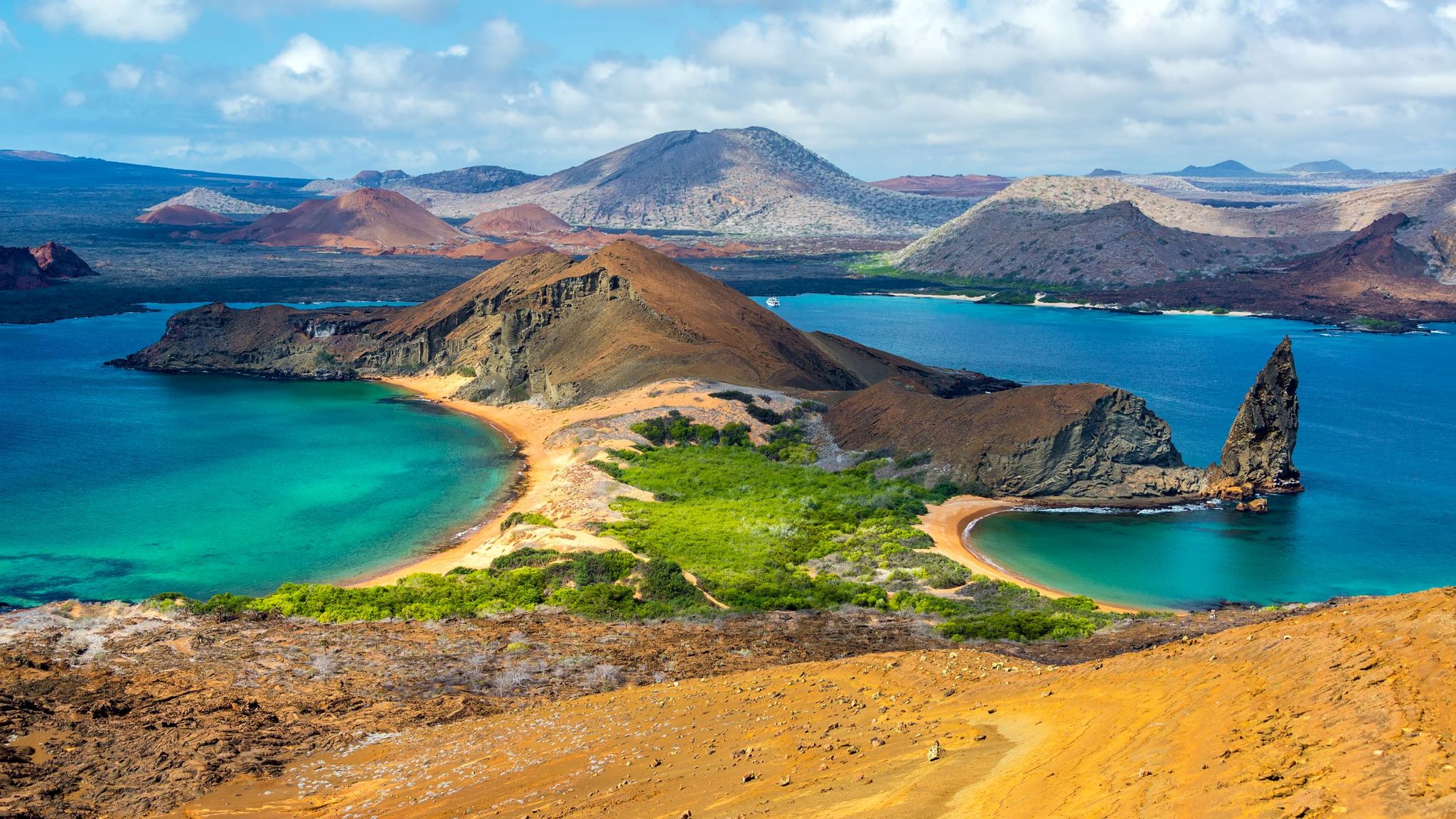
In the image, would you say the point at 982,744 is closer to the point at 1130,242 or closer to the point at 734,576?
the point at 734,576

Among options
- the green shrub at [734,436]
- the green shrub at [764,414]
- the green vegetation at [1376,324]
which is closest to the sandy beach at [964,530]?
the green shrub at [734,436]

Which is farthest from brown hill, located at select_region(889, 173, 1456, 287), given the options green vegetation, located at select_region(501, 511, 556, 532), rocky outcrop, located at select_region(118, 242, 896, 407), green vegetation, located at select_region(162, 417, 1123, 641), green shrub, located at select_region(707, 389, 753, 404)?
green vegetation, located at select_region(501, 511, 556, 532)

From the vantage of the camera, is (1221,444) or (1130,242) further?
(1130,242)

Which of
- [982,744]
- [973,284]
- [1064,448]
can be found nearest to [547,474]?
[1064,448]

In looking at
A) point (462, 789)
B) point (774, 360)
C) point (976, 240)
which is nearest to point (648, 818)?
point (462, 789)

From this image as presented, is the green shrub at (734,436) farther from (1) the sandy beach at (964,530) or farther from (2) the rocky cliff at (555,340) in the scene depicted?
(1) the sandy beach at (964,530)
